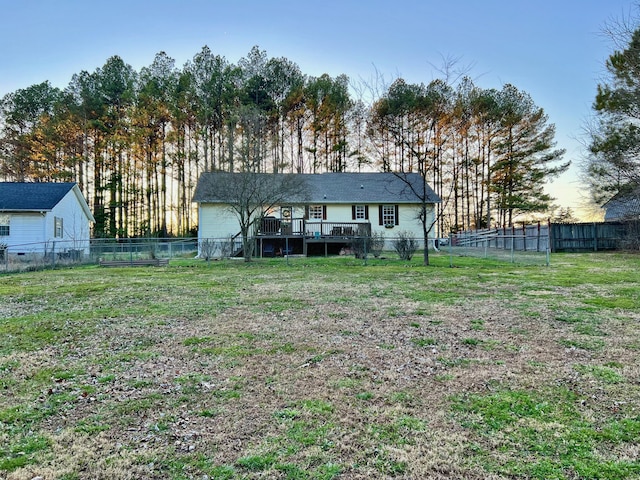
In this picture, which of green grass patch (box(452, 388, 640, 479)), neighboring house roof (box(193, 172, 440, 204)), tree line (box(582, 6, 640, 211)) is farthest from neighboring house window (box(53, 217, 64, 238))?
tree line (box(582, 6, 640, 211))

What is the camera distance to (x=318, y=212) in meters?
23.1

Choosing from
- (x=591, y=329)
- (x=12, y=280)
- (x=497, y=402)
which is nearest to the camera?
(x=497, y=402)

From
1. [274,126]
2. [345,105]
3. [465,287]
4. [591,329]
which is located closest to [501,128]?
[345,105]

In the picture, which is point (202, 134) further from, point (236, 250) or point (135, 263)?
point (135, 263)

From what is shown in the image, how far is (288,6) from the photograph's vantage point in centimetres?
1388

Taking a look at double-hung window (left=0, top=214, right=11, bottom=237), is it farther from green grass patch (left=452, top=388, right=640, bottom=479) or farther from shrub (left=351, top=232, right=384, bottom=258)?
green grass patch (left=452, top=388, right=640, bottom=479)

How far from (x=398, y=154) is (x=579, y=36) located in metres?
19.9

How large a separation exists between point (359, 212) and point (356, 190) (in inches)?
67.9

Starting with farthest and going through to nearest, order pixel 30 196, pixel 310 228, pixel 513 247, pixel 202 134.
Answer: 1. pixel 202 134
2. pixel 310 228
3. pixel 30 196
4. pixel 513 247

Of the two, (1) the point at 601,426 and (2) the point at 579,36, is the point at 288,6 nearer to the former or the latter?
(2) the point at 579,36

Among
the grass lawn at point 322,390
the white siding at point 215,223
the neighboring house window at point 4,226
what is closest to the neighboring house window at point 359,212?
the white siding at point 215,223

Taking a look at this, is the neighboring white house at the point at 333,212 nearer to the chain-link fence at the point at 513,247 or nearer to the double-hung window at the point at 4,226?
the chain-link fence at the point at 513,247

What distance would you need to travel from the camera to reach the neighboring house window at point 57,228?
20.5 metres

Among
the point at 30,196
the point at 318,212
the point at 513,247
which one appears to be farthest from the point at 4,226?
the point at 513,247
